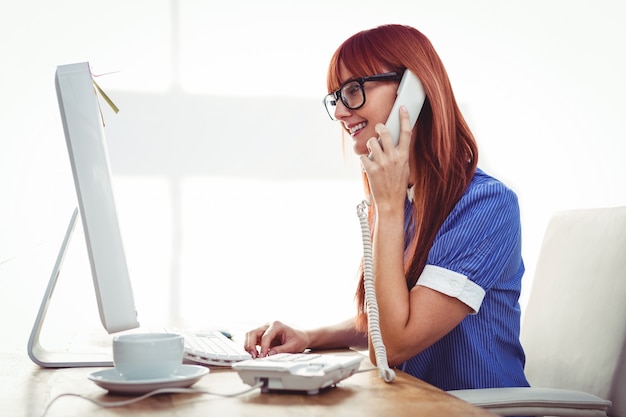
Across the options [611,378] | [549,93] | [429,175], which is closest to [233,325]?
[429,175]

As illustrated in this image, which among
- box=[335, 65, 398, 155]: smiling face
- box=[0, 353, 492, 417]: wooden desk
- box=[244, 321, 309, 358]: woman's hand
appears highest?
box=[335, 65, 398, 155]: smiling face

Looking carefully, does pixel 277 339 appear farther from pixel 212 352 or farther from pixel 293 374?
pixel 293 374

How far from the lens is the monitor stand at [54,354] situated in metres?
1.12

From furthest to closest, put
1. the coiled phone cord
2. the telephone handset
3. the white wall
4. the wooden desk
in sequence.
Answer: the white wall < the telephone handset < the coiled phone cord < the wooden desk

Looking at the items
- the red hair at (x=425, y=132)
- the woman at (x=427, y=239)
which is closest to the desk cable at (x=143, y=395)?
the woman at (x=427, y=239)

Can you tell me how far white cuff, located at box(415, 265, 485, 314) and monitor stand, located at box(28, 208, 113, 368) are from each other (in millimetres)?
553

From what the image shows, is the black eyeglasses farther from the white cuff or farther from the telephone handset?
the white cuff

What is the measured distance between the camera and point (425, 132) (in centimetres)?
153

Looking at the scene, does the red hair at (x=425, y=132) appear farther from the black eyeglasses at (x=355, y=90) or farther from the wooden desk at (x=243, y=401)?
the wooden desk at (x=243, y=401)

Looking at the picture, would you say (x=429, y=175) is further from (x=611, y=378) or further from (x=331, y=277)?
(x=331, y=277)

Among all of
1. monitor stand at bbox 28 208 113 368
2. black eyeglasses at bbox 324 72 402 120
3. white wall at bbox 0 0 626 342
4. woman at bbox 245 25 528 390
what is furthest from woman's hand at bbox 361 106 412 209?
white wall at bbox 0 0 626 342

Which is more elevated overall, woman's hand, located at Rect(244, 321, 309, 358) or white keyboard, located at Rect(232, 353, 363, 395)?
white keyboard, located at Rect(232, 353, 363, 395)

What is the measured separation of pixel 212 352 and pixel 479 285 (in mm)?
486

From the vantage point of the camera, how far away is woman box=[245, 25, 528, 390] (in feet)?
4.22
